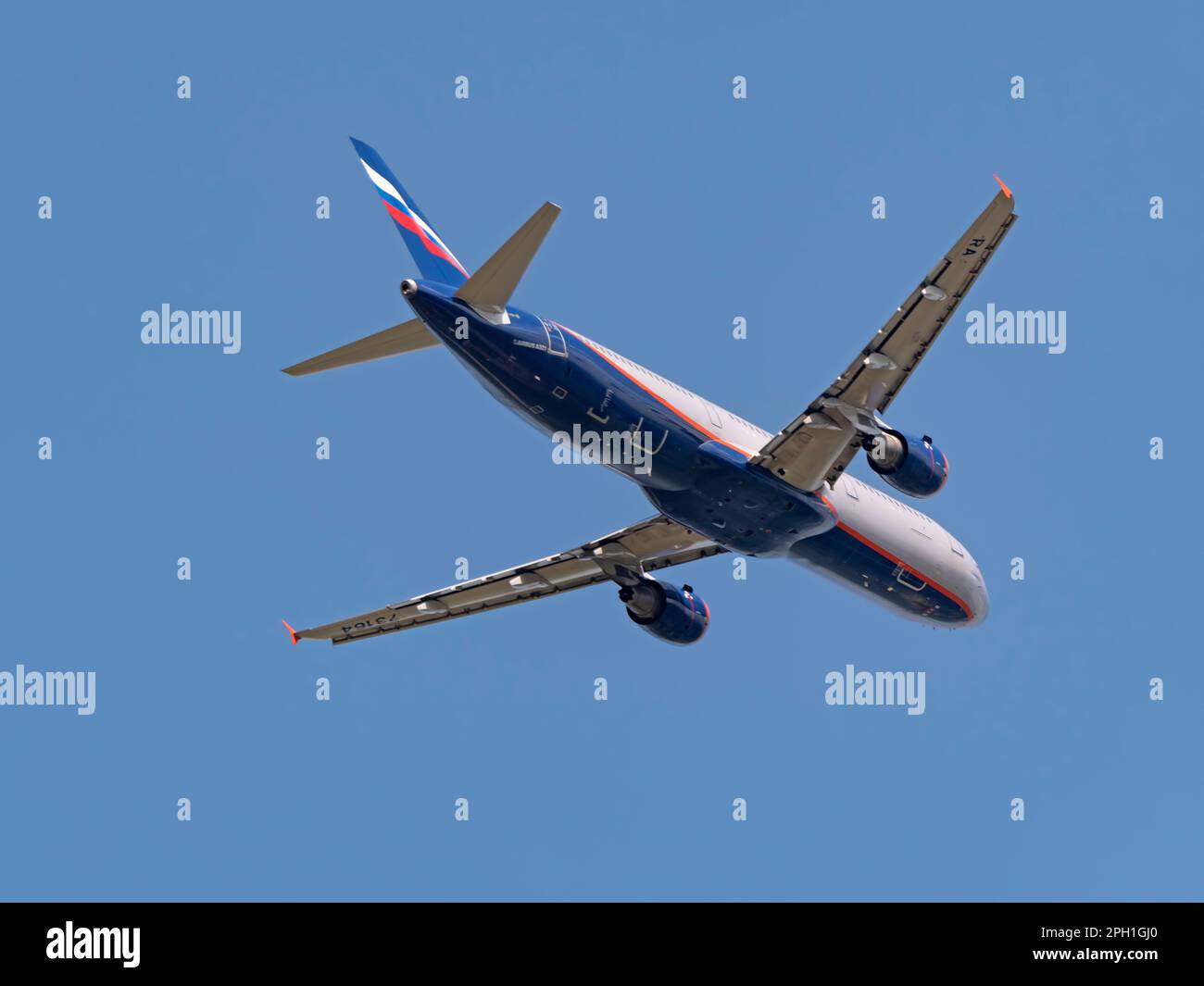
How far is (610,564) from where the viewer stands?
52.6 m

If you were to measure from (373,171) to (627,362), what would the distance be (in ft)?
24.6

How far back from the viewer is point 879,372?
4503cm

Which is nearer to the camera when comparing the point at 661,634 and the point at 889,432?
the point at 889,432

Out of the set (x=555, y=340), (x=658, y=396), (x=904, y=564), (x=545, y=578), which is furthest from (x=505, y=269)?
(x=904, y=564)

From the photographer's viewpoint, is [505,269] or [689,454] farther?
[689,454]

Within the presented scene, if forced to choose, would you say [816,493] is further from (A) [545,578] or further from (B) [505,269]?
(B) [505,269]

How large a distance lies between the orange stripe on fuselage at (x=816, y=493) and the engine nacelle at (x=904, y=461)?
1960 millimetres

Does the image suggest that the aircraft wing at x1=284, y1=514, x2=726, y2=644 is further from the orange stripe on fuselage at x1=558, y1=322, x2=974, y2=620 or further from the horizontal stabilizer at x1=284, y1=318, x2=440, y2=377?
the horizontal stabilizer at x1=284, y1=318, x2=440, y2=377

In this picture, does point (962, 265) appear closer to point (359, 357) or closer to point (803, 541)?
point (803, 541)

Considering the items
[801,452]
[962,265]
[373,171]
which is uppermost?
[373,171]

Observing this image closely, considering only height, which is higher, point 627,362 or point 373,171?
point 373,171

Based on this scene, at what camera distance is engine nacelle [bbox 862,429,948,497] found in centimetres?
4634

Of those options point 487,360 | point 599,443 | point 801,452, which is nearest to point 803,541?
point 801,452

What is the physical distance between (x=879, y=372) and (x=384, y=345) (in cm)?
1133
